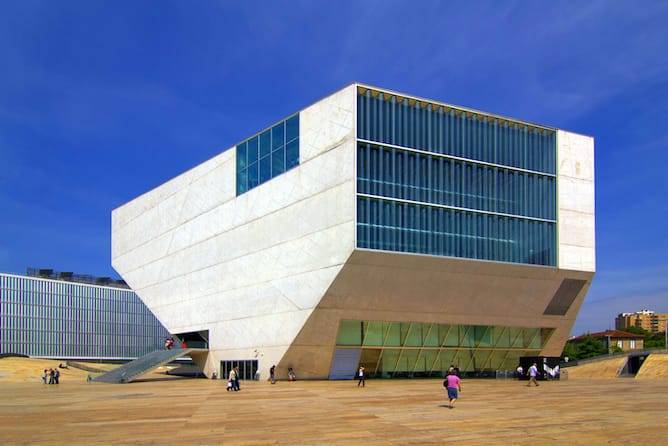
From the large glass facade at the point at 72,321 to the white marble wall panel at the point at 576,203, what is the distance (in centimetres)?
8753

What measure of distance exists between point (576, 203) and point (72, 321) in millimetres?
92297

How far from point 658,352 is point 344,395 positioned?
39757 mm

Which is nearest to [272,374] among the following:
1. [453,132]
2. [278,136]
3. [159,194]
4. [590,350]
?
[278,136]

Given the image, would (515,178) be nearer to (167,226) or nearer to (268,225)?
(268,225)

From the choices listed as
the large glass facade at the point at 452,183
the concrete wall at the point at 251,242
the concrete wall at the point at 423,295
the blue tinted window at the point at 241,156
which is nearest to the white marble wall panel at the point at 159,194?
the concrete wall at the point at 251,242

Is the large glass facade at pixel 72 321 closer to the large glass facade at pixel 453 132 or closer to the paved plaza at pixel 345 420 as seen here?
the large glass facade at pixel 453 132

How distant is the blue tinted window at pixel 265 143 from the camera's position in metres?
53.2

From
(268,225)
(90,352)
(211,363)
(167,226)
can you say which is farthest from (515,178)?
(90,352)

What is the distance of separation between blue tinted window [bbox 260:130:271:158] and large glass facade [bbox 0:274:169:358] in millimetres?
72583

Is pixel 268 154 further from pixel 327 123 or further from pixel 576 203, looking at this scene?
pixel 576 203

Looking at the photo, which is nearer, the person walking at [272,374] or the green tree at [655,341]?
the person walking at [272,374]

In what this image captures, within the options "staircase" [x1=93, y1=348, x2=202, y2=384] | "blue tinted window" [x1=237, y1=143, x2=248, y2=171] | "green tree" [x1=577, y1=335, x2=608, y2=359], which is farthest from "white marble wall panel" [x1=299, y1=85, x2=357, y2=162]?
"green tree" [x1=577, y1=335, x2=608, y2=359]

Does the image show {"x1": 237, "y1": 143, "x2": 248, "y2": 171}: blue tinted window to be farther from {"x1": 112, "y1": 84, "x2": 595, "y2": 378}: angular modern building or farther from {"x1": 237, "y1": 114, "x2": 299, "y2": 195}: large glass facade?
Answer: {"x1": 112, "y1": 84, "x2": 595, "y2": 378}: angular modern building

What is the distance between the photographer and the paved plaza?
17984 millimetres
